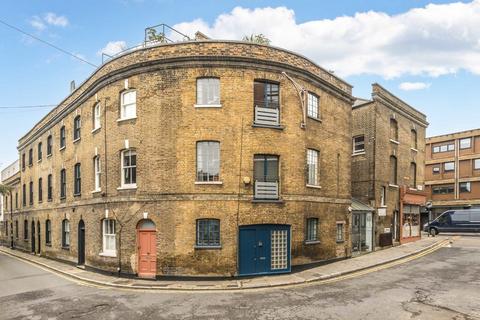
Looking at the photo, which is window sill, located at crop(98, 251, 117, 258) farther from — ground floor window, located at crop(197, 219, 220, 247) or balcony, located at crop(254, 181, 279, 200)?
balcony, located at crop(254, 181, 279, 200)

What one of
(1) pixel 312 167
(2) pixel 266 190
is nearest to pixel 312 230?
(1) pixel 312 167

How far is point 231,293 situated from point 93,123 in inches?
521

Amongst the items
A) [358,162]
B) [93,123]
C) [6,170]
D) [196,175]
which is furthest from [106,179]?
[6,170]

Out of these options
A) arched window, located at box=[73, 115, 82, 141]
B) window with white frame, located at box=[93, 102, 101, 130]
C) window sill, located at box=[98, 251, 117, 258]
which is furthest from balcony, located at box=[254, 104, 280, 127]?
arched window, located at box=[73, 115, 82, 141]

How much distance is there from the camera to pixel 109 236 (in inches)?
773

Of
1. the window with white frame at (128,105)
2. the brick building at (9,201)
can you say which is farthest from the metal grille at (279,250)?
the brick building at (9,201)

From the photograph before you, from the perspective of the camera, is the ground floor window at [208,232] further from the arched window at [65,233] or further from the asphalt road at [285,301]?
the arched window at [65,233]

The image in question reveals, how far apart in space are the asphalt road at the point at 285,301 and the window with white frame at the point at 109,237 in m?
2.42

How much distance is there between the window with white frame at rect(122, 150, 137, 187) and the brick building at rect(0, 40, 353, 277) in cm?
5

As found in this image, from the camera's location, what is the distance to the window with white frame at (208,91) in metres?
17.4

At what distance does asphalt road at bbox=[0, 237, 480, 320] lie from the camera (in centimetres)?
1147

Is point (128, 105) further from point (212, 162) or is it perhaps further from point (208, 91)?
point (212, 162)

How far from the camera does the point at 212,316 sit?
1139 cm

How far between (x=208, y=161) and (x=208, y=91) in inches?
130
